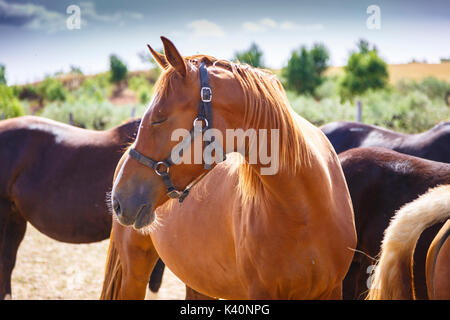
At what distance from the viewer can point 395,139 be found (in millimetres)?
5012

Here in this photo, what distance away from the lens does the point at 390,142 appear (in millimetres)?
4980

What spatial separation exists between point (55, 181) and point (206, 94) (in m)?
3.14

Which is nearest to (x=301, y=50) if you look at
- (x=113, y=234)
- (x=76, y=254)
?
(x=76, y=254)

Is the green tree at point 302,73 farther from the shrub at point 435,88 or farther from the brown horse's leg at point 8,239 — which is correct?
the brown horse's leg at point 8,239

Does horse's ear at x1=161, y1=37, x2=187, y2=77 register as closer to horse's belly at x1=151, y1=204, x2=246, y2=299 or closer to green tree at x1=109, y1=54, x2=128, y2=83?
horse's belly at x1=151, y1=204, x2=246, y2=299

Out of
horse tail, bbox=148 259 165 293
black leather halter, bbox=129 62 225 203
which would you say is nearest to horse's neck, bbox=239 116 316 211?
black leather halter, bbox=129 62 225 203

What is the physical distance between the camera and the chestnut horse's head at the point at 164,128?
6.37ft

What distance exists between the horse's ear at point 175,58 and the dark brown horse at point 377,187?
1.90 m

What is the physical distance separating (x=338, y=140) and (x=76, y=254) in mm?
4387

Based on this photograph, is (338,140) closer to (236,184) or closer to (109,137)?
(109,137)

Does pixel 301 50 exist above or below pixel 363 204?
above

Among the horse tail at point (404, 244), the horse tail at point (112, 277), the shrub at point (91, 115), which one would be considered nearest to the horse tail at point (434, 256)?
the horse tail at point (404, 244)

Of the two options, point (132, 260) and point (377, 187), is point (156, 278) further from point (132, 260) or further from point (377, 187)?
point (377, 187)
